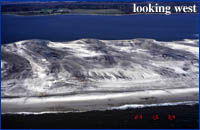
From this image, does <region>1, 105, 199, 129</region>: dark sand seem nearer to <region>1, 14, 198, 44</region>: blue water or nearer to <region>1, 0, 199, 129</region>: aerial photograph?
<region>1, 0, 199, 129</region>: aerial photograph

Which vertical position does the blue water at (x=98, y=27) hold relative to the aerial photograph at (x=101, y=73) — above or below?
above

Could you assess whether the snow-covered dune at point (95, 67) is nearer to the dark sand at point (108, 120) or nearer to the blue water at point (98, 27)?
the blue water at point (98, 27)

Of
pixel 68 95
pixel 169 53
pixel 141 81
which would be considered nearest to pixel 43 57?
pixel 68 95

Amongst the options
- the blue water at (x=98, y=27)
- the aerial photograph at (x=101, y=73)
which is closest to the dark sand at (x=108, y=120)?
the aerial photograph at (x=101, y=73)

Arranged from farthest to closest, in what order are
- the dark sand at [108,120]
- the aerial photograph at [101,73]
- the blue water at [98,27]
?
1. the blue water at [98,27]
2. the aerial photograph at [101,73]
3. the dark sand at [108,120]

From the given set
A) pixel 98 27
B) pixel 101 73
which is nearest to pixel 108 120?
pixel 101 73

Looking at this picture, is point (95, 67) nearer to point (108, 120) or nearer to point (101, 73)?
point (101, 73)

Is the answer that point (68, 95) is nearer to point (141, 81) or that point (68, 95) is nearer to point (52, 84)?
point (52, 84)
